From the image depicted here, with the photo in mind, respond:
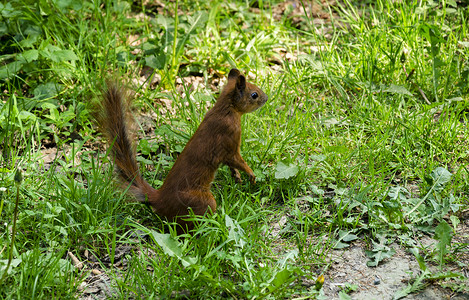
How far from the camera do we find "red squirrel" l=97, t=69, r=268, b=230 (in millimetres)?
2885

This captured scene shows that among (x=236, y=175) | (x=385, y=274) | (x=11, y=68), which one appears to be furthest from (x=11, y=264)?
(x=11, y=68)

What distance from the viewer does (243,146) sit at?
357cm

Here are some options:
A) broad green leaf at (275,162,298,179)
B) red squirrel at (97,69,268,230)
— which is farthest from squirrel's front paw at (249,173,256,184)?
broad green leaf at (275,162,298,179)

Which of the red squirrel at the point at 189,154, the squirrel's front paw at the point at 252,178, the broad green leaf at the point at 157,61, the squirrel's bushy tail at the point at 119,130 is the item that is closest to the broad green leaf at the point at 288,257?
the red squirrel at the point at 189,154

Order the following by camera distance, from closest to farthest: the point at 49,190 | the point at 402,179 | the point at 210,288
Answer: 1. the point at 210,288
2. the point at 49,190
3. the point at 402,179

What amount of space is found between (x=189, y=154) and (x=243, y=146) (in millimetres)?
703

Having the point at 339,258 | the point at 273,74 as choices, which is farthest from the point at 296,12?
the point at 339,258

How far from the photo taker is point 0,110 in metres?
3.62

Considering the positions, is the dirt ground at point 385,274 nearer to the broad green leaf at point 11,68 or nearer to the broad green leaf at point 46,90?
the broad green leaf at point 46,90

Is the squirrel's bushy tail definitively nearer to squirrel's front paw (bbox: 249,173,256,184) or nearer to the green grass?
the green grass

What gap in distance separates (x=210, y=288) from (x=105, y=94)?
1.33m

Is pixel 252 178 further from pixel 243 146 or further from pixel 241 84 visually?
pixel 241 84

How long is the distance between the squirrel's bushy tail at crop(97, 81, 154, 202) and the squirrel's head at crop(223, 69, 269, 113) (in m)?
0.63

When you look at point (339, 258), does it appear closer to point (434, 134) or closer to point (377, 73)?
point (434, 134)
